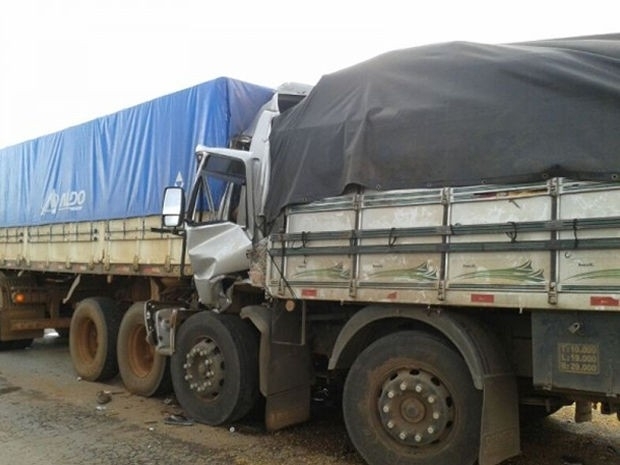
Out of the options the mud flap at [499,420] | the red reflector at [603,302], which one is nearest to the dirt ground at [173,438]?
the mud flap at [499,420]

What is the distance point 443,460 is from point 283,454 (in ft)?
5.22

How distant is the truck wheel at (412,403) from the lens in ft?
13.7

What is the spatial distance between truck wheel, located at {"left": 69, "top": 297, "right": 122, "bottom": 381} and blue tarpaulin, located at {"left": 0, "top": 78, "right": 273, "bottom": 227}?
1279 mm

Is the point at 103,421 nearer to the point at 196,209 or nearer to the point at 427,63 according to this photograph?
the point at 196,209

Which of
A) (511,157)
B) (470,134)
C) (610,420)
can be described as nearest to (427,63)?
(470,134)

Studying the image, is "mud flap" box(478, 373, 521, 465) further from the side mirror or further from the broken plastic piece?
the side mirror

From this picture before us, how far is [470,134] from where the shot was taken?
4215mm

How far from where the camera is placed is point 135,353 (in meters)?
7.78

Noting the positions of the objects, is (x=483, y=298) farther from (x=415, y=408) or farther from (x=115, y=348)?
(x=115, y=348)

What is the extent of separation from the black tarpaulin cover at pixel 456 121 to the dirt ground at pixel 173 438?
6.88ft

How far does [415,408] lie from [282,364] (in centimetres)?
153

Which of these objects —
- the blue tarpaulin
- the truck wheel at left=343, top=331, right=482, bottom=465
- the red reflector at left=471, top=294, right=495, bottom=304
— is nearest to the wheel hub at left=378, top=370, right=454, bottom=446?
the truck wheel at left=343, top=331, right=482, bottom=465

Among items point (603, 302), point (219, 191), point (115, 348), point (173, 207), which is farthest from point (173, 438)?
point (603, 302)

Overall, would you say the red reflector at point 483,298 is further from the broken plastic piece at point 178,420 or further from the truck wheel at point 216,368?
the broken plastic piece at point 178,420
